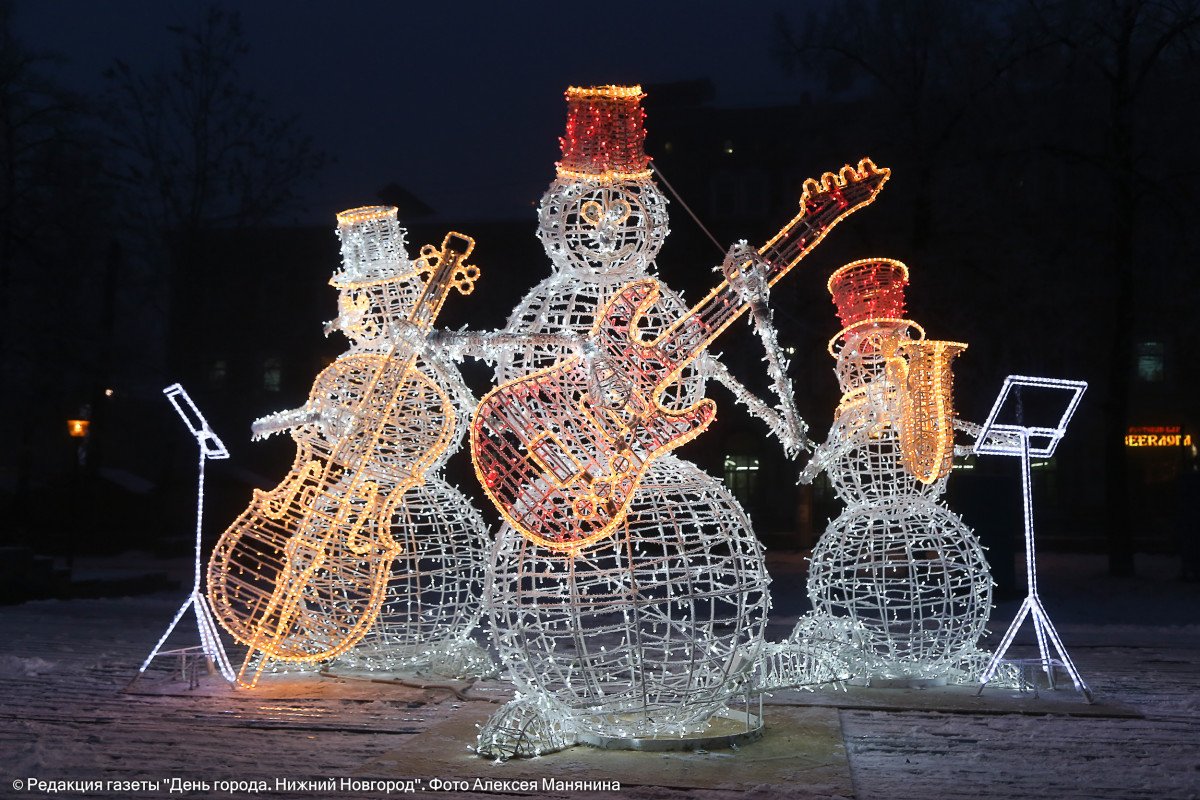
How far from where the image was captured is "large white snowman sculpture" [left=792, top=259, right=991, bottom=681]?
22.1 ft

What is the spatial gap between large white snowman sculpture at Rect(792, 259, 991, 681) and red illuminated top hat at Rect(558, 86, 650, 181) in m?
2.02

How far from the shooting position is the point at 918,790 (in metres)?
4.64

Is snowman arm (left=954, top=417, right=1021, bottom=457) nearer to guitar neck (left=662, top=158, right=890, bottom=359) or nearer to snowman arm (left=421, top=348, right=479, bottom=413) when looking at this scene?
guitar neck (left=662, top=158, right=890, bottom=359)

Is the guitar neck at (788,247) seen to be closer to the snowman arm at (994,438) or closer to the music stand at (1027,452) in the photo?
the music stand at (1027,452)

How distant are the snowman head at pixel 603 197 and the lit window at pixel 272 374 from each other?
24.3 m

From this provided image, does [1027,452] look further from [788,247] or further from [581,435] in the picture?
[581,435]

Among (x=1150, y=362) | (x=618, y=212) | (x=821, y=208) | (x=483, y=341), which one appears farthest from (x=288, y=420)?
(x=1150, y=362)

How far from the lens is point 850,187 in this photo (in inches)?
211

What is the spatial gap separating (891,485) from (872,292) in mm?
1229

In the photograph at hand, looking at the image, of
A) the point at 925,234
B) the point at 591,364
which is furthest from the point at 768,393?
the point at 591,364

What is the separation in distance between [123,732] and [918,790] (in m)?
3.97

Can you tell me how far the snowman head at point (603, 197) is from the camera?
18.9 feet

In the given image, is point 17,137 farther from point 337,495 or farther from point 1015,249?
point 1015,249

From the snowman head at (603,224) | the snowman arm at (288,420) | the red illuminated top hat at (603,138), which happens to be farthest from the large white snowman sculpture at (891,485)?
the snowman arm at (288,420)
